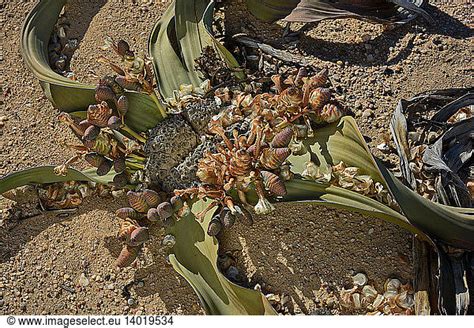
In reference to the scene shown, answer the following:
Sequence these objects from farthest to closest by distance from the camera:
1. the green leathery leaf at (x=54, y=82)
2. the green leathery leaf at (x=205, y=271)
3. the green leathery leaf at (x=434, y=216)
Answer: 1. the green leathery leaf at (x=54, y=82)
2. the green leathery leaf at (x=205, y=271)
3. the green leathery leaf at (x=434, y=216)

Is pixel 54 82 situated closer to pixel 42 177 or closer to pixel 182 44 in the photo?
pixel 42 177

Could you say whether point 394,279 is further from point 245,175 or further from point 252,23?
point 252,23

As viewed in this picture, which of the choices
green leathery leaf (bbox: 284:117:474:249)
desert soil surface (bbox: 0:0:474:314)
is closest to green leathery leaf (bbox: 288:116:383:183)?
green leathery leaf (bbox: 284:117:474:249)

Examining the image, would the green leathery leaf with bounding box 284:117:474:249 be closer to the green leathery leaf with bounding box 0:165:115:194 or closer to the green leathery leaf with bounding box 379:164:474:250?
the green leathery leaf with bounding box 379:164:474:250

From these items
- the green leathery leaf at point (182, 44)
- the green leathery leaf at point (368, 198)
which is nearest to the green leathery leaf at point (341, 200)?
the green leathery leaf at point (368, 198)

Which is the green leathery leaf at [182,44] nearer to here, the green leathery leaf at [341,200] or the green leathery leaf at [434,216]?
the green leathery leaf at [341,200]

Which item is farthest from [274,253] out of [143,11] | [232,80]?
[143,11]

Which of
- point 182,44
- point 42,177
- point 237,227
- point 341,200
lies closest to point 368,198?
point 341,200
